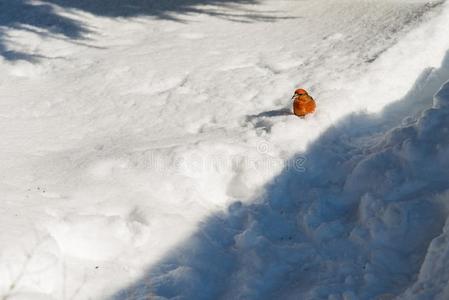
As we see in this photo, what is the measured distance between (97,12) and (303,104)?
4000 millimetres

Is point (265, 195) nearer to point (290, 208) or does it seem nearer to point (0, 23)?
point (290, 208)

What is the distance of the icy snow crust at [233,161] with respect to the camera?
10.5 ft

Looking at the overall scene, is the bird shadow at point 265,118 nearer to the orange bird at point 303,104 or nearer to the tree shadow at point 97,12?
the orange bird at point 303,104

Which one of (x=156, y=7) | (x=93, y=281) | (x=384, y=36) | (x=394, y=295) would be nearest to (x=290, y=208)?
(x=394, y=295)

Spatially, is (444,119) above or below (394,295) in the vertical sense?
above

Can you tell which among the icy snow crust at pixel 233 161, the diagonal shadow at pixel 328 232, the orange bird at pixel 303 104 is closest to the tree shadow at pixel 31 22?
the icy snow crust at pixel 233 161

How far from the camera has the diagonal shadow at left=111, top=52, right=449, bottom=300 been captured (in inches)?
Answer: 123

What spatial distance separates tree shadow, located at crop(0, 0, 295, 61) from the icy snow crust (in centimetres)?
33

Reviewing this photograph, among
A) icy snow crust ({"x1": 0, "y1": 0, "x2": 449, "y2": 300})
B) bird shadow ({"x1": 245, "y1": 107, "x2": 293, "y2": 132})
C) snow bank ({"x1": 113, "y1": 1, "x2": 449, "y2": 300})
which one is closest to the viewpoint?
snow bank ({"x1": 113, "y1": 1, "x2": 449, "y2": 300})

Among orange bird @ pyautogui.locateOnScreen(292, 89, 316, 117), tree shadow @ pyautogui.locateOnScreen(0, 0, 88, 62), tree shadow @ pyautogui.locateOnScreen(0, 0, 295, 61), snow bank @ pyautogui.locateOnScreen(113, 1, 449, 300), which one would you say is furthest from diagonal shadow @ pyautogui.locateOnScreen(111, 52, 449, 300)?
tree shadow @ pyautogui.locateOnScreen(0, 0, 88, 62)

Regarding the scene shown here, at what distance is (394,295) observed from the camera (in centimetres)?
285

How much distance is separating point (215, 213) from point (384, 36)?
288 cm

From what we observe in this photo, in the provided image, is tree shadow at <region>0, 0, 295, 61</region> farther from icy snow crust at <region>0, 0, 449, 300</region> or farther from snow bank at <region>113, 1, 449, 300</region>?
snow bank at <region>113, 1, 449, 300</region>

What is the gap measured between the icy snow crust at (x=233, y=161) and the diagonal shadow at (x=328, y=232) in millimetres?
11
